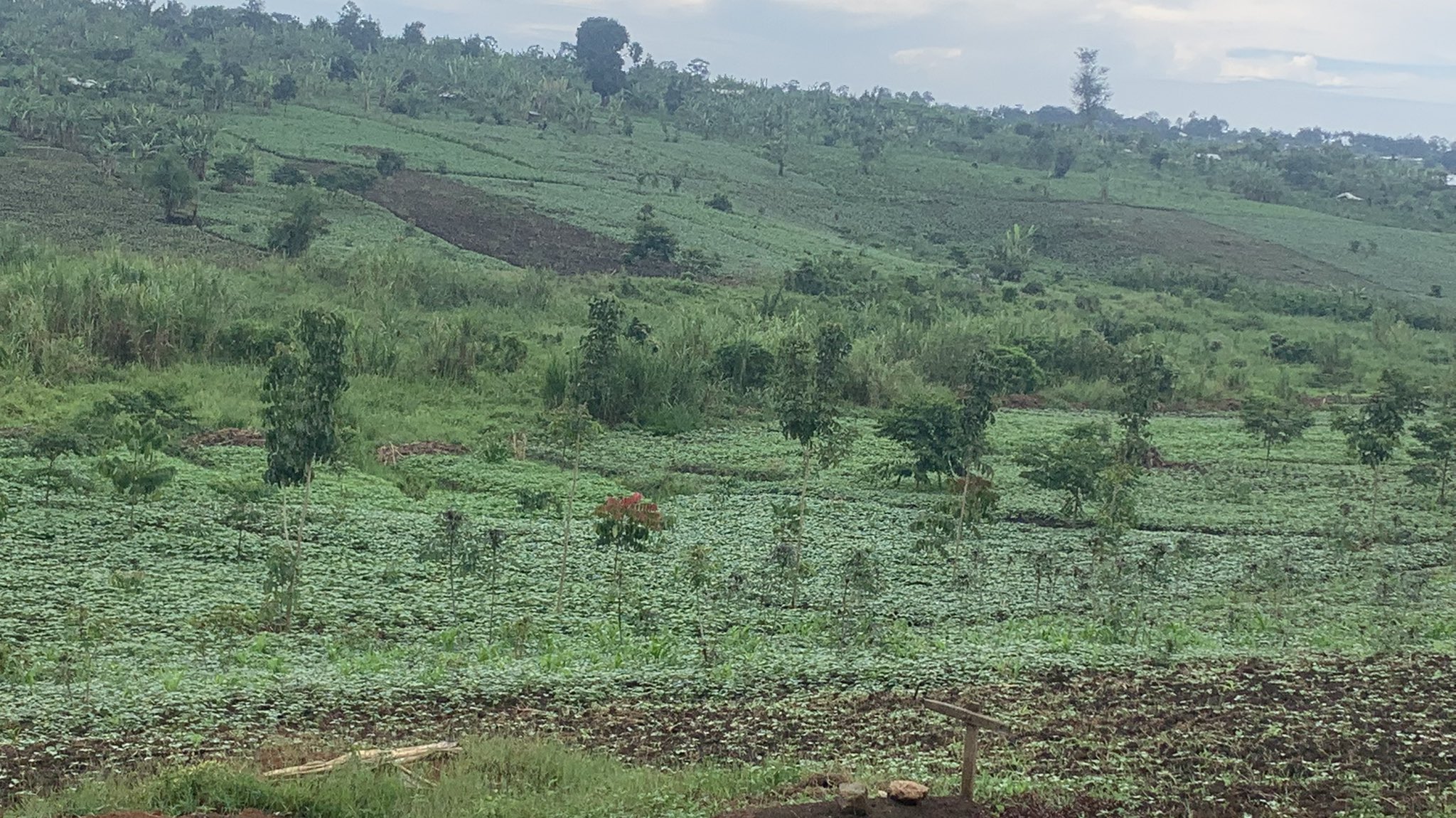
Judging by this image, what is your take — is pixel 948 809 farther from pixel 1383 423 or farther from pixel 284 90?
pixel 284 90

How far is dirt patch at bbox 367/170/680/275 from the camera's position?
161 feet

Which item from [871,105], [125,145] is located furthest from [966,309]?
[871,105]

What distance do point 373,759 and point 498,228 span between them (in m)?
45.0

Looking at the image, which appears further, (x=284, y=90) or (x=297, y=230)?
(x=284, y=90)

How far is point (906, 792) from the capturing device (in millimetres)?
8609

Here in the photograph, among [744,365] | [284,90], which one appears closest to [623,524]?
[744,365]

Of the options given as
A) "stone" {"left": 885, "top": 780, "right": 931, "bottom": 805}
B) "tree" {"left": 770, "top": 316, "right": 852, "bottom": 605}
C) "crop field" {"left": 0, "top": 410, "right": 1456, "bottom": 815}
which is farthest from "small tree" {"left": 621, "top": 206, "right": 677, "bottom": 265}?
"stone" {"left": 885, "top": 780, "right": 931, "bottom": 805}

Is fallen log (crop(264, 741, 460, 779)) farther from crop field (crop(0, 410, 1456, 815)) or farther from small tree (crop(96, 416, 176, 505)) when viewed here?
small tree (crop(96, 416, 176, 505))

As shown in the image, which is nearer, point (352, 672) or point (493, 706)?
point (493, 706)

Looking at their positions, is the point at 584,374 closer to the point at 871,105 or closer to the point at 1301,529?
the point at 1301,529

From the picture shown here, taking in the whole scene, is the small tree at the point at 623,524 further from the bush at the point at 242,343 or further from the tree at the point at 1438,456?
the bush at the point at 242,343

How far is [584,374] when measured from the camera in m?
22.2

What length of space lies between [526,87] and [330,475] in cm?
6408

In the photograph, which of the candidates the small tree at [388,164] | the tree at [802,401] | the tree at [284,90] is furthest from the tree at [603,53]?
the tree at [802,401]
